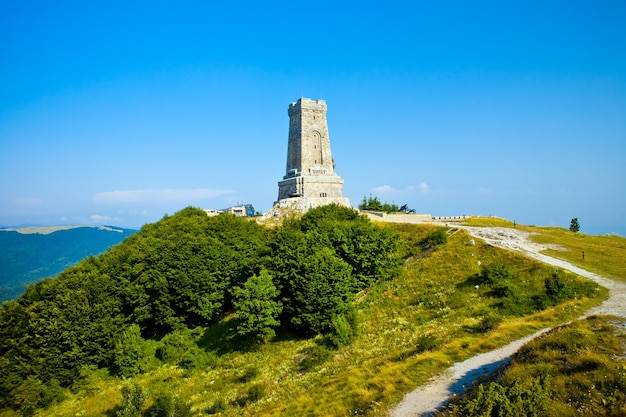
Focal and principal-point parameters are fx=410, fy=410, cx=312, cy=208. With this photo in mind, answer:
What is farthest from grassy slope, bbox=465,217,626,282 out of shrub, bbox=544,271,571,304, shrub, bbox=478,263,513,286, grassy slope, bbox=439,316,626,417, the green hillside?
grassy slope, bbox=439,316,626,417

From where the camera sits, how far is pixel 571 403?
1484 centimetres

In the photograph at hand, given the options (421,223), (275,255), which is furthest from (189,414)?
(421,223)

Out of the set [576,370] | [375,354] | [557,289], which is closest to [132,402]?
[375,354]

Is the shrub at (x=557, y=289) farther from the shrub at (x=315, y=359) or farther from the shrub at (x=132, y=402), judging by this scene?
the shrub at (x=132, y=402)

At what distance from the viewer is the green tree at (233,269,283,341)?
1494 inches

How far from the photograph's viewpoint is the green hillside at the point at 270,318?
2680cm

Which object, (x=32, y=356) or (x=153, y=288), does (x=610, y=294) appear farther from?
(x=32, y=356)

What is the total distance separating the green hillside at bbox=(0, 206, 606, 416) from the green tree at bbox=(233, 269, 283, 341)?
0.47ft

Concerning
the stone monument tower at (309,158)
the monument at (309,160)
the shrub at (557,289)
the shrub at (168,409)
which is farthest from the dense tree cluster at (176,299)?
the stone monument tower at (309,158)

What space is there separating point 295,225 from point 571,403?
41946 mm

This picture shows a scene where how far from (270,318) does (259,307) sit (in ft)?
Answer: 5.24

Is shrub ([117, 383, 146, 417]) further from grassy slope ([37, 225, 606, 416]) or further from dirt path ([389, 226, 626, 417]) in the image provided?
dirt path ([389, 226, 626, 417])

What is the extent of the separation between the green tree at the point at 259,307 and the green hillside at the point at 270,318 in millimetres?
142

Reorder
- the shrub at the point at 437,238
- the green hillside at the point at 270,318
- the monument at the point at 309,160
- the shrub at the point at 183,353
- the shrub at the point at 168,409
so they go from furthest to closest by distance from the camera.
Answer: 1. the monument at the point at 309,160
2. the shrub at the point at 437,238
3. the shrub at the point at 183,353
4. the green hillside at the point at 270,318
5. the shrub at the point at 168,409
